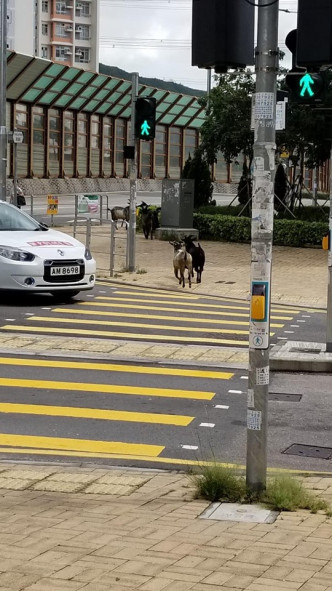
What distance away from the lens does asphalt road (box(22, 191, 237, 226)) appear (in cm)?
4225

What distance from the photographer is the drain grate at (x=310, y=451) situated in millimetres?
9280

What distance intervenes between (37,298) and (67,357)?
5.14m

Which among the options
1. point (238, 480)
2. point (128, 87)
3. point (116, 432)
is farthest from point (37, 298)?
point (128, 87)

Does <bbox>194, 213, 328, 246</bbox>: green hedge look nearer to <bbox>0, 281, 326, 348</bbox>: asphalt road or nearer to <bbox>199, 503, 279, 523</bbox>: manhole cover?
<bbox>0, 281, 326, 348</bbox>: asphalt road

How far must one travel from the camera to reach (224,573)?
5.62 meters

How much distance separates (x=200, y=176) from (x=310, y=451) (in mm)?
30105

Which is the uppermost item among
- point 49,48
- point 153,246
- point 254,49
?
point 49,48

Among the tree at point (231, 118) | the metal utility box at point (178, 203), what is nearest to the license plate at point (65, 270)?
the metal utility box at point (178, 203)

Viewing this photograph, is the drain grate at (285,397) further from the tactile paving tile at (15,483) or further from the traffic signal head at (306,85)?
the tactile paving tile at (15,483)

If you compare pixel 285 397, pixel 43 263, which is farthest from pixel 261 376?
pixel 43 263

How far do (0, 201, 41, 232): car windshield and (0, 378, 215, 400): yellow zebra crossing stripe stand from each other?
6969 millimetres

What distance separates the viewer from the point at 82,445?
9.43 meters

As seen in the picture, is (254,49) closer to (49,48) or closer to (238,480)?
(238,480)

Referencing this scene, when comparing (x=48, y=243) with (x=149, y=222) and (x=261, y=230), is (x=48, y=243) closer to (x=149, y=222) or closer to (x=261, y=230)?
(x=261, y=230)
